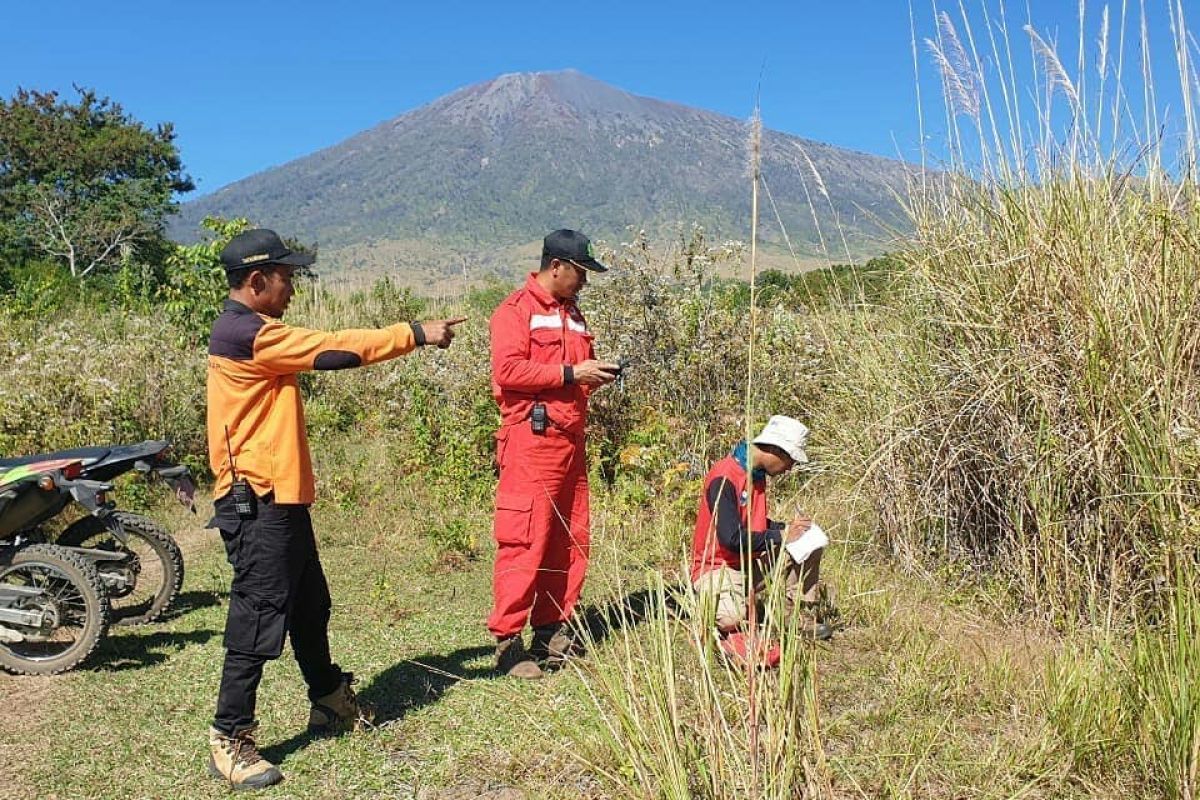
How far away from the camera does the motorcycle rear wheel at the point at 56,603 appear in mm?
4539

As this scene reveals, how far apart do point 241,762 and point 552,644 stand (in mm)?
1473

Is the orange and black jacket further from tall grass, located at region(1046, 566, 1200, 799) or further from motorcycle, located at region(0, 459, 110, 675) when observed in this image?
tall grass, located at region(1046, 566, 1200, 799)

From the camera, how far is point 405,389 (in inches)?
391

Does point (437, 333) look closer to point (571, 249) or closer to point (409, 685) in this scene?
point (571, 249)

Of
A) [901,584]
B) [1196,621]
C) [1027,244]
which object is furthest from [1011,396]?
[1196,621]

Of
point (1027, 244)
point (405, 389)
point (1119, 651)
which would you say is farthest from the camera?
point (405, 389)

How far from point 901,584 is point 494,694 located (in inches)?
85.2

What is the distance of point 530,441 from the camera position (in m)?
4.26

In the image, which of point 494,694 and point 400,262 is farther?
point 400,262

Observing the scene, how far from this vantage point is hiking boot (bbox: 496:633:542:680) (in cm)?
429

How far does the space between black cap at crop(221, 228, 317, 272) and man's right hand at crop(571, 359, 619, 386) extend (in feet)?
4.04

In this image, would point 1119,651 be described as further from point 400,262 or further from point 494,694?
point 400,262

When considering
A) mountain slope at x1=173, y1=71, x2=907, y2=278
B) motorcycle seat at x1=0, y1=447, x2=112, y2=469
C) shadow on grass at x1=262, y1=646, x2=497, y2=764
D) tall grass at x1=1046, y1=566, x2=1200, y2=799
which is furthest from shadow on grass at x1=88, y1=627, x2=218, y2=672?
mountain slope at x1=173, y1=71, x2=907, y2=278

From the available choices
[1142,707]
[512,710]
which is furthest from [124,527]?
[1142,707]
